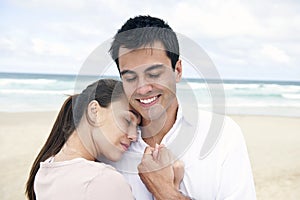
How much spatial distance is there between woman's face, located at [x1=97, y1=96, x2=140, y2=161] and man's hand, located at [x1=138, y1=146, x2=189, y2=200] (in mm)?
107

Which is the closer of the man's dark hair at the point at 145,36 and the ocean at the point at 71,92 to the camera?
the man's dark hair at the point at 145,36

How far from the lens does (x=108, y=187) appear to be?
5.42ft

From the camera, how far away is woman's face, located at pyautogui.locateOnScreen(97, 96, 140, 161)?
1886 millimetres

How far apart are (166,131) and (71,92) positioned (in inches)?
415

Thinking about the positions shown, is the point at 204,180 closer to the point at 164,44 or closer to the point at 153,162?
the point at 153,162

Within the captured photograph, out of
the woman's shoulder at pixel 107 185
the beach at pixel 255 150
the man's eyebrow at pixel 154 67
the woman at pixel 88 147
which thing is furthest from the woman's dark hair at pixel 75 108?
the beach at pixel 255 150

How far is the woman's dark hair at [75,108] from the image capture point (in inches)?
74.7

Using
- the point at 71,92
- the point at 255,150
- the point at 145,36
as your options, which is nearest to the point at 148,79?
the point at 145,36

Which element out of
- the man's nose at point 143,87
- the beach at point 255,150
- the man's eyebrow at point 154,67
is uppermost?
the man's eyebrow at point 154,67

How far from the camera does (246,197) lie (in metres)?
1.85

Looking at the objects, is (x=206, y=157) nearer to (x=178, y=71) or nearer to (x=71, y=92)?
(x=178, y=71)

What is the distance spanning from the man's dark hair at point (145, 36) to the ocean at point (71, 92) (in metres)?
6.37

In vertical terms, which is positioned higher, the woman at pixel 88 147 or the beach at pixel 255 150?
the woman at pixel 88 147

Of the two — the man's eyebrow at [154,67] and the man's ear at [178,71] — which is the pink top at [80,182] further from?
the man's ear at [178,71]
